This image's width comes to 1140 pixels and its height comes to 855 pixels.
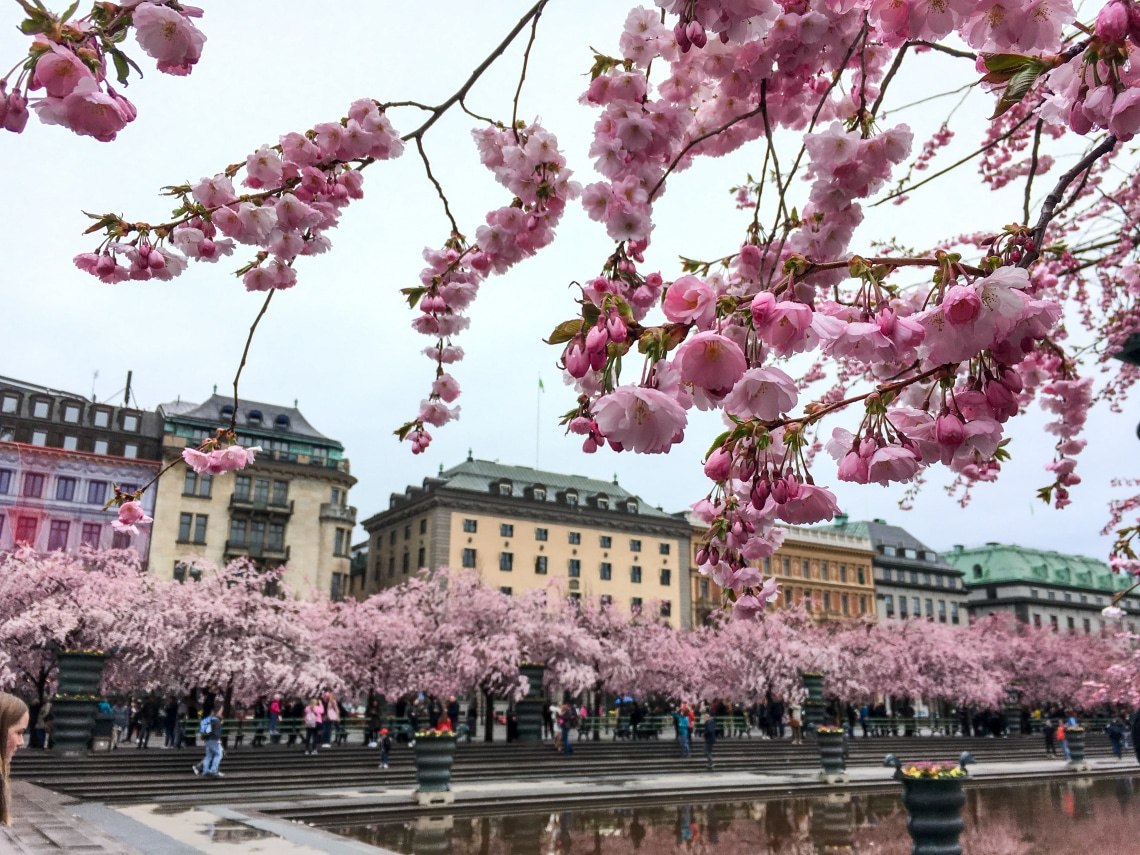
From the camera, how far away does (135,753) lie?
71.2 ft

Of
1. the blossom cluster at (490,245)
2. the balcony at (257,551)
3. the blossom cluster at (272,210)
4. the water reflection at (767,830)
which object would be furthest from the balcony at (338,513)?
the blossom cluster at (272,210)

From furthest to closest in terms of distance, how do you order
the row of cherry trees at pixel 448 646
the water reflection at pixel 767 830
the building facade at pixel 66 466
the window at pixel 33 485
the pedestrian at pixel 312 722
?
the window at pixel 33 485
the building facade at pixel 66 466
the row of cherry trees at pixel 448 646
the pedestrian at pixel 312 722
the water reflection at pixel 767 830

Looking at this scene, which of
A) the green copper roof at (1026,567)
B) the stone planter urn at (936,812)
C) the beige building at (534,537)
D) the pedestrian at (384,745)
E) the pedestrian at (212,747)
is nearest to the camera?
the stone planter urn at (936,812)

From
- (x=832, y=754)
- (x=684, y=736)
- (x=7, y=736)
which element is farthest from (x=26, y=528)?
(x=7, y=736)

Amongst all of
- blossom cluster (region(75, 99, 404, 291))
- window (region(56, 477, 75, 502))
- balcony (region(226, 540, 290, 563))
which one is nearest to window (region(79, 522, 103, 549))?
window (region(56, 477, 75, 502))

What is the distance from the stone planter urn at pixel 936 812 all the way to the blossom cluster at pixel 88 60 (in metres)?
10.9

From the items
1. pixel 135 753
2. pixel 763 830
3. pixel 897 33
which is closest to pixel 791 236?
pixel 897 33

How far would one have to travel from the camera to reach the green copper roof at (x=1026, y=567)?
278 feet

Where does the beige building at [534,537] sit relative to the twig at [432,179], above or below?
above

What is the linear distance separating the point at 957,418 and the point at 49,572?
109 feet

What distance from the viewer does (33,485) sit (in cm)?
4778

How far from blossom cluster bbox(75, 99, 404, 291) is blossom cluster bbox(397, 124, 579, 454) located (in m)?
0.63

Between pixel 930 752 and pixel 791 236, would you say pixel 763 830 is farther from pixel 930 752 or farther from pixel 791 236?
pixel 930 752

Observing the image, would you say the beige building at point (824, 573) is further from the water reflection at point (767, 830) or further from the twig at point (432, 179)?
the twig at point (432, 179)
